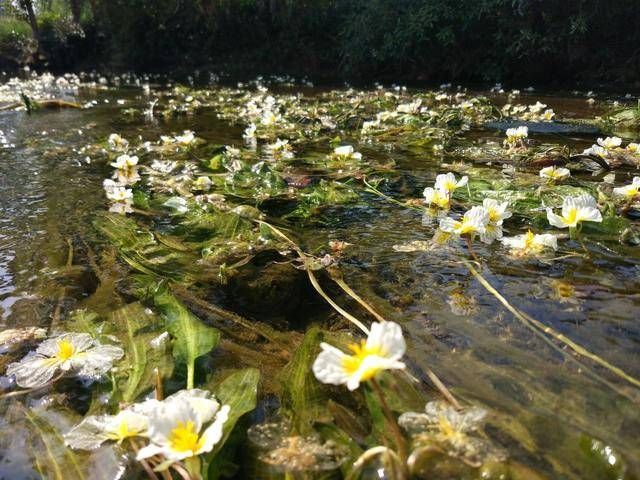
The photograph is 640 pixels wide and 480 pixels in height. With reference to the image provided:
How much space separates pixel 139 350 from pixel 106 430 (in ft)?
1.04

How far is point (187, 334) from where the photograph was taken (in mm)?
1171

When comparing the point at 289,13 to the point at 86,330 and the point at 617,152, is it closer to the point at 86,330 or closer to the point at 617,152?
the point at 617,152

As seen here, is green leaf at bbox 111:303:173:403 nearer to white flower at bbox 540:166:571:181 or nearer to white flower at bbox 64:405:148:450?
white flower at bbox 64:405:148:450

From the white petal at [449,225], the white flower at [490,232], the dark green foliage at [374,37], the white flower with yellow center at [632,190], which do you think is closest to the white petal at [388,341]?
the white petal at [449,225]

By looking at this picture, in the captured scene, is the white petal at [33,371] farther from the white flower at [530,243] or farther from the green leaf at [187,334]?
the white flower at [530,243]

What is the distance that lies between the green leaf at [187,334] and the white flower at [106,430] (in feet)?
0.62

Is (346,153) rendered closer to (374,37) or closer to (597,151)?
(597,151)

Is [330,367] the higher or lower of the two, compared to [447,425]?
higher

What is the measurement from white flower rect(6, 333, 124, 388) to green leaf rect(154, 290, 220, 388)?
129mm

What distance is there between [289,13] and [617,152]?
43.5 feet

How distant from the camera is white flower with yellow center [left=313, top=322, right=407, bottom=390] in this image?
0.71m

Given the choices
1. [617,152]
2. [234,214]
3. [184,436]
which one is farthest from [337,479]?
[617,152]

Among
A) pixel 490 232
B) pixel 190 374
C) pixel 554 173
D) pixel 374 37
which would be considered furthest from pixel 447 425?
pixel 374 37

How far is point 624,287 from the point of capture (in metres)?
1.33
